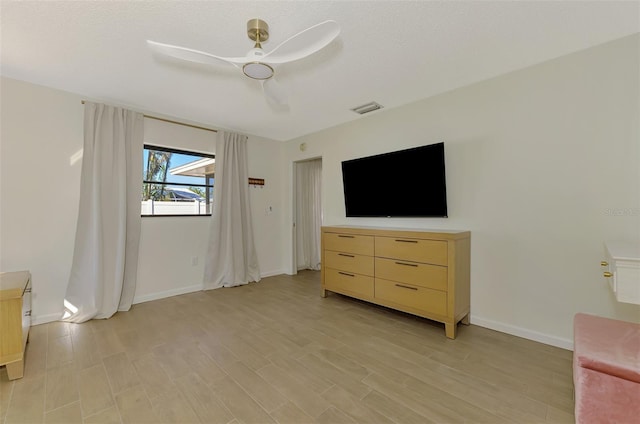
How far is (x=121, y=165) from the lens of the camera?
10.0 ft

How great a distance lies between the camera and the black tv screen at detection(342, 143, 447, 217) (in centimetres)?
277

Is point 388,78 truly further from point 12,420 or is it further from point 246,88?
point 12,420

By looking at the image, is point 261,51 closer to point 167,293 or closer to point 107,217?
point 107,217

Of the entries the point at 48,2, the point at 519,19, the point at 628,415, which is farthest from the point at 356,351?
the point at 48,2

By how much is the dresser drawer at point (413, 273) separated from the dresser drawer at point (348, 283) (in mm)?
217

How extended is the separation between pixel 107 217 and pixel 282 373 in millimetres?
2684

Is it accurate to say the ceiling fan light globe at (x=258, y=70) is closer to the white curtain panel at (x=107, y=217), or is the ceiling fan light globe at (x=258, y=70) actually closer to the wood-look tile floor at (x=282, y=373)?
the wood-look tile floor at (x=282, y=373)

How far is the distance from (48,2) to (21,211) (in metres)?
2.10

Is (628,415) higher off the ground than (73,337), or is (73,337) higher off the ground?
(628,415)

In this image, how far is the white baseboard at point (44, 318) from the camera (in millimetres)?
2648

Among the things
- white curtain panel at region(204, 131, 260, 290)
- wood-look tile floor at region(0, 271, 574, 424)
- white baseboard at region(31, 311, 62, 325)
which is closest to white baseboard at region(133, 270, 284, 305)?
white curtain panel at region(204, 131, 260, 290)

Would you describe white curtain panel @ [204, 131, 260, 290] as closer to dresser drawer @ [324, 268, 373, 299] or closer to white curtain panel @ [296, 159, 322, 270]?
white curtain panel @ [296, 159, 322, 270]

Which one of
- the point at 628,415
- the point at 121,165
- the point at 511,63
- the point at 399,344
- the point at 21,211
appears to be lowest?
the point at 399,344

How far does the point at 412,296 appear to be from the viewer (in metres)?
2.59
